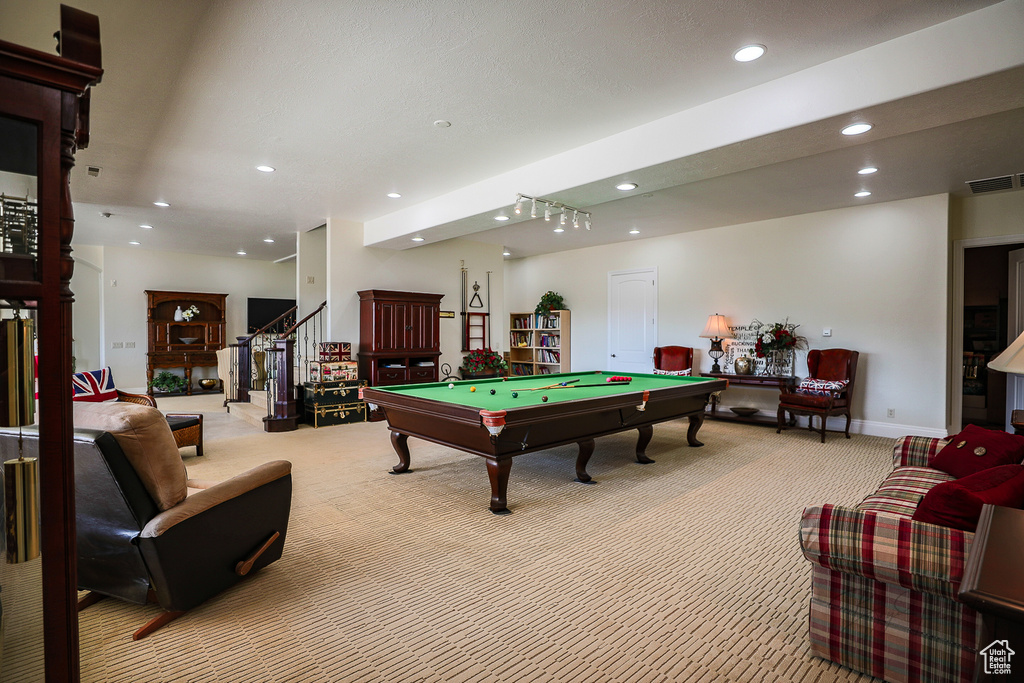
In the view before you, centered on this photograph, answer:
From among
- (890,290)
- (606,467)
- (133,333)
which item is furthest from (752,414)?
(133,333)

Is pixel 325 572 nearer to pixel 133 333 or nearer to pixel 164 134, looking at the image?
pixel 164 134

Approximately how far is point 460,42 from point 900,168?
430 cm

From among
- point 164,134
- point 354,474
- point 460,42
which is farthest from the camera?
point 354,474

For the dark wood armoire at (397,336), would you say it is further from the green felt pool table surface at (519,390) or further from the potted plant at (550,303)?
the green felt pool table surface at (519,390)

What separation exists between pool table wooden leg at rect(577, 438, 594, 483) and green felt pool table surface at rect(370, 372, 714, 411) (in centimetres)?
38

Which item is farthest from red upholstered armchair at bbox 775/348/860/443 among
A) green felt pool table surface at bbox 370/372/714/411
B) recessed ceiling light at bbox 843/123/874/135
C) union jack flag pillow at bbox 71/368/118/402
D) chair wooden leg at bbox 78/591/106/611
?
union jack flag pillow at bbox 71/368/118/402

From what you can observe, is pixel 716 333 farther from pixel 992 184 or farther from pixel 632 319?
pixel 992 184

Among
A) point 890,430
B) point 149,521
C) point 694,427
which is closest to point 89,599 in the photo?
point 149,521

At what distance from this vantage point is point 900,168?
4.65 m

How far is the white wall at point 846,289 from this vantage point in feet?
18.6

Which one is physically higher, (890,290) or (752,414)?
(890,290)

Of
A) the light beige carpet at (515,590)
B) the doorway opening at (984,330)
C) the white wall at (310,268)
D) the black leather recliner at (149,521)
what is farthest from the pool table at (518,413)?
the doorway opening at (984,330)

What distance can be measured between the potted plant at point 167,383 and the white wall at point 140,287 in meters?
0.39

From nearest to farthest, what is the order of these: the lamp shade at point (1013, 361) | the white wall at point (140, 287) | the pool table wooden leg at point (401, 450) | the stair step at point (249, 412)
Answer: the lamp shade at point (1013, 361) → the pool table wooden leg at point (401, 450) → the stair step at point (249, 412) → the white wall at point (140, 287)
